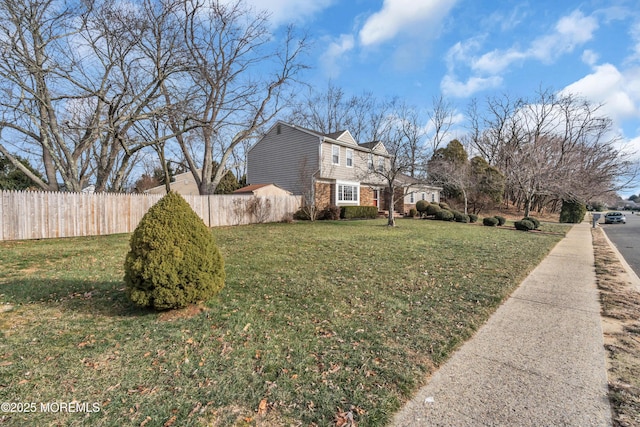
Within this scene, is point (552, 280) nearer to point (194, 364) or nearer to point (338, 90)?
point (194, 364)

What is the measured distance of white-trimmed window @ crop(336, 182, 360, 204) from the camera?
22341 millimetres

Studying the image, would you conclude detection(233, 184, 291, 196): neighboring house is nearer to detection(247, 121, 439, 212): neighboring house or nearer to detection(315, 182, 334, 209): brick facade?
detection(247, 121, 439, 212): neighboring house

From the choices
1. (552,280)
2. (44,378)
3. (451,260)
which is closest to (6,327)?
(44,378)

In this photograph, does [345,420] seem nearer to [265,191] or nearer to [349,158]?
[265,191]

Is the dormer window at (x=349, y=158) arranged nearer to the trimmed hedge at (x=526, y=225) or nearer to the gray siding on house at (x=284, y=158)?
the gray siding on house at (x=284, y=158)

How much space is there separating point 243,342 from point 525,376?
→ 2746 millimetres

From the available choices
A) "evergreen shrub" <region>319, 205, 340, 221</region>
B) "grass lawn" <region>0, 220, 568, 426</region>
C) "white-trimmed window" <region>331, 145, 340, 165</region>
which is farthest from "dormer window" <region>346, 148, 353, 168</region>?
"grass lawn" <region>0, 220, 568, 426</region>

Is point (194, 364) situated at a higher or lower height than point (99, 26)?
lower

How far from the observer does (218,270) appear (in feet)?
13.8

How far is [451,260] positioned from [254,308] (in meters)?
5.53

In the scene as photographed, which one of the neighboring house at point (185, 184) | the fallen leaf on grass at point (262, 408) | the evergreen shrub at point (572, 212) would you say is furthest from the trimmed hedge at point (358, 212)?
the neighboring house at point (185, 184)

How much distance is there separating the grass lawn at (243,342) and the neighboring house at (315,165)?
48.1ft

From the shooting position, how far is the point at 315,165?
20688 millimetres

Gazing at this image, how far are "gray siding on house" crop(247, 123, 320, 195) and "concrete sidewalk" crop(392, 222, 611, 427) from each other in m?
17.1
